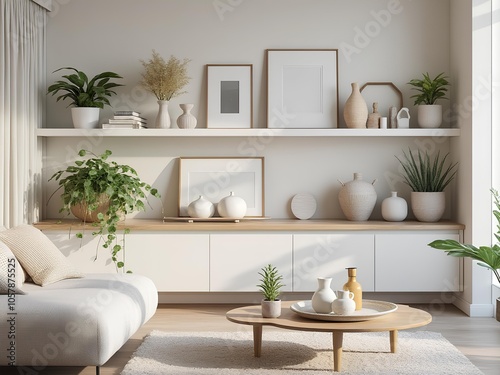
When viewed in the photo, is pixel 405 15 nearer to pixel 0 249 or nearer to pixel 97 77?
pixel 97 77

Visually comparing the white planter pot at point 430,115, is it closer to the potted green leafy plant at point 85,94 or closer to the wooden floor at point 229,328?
the wooden floor at point 229,328

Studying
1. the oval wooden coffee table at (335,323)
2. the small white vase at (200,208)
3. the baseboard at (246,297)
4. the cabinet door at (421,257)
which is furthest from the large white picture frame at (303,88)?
the oval wooden coffee table at (335,323)

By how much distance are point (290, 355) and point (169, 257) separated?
67.9 inches

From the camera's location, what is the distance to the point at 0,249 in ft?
13.0

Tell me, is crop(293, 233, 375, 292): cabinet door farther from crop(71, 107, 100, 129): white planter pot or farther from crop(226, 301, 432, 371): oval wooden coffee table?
crop(71, 107, 100, 129): white planter pot

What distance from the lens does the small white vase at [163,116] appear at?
595 cm

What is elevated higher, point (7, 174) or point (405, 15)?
point (405, 15)

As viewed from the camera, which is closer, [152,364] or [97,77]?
[152,364]

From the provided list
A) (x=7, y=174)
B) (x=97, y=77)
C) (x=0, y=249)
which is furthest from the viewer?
(x=97, y=77)

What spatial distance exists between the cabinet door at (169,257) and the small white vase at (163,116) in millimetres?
877

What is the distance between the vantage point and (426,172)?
6102mm

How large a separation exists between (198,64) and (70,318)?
316cm

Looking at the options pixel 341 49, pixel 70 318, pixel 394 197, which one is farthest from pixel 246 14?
pixel 70 318

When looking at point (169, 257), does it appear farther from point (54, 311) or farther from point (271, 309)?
point (54, 311)
